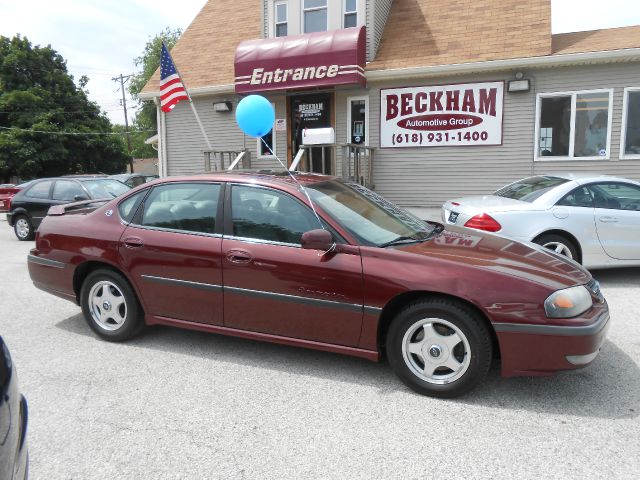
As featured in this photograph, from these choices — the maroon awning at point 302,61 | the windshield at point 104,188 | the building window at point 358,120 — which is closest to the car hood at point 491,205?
the maroon awning at point 302,61

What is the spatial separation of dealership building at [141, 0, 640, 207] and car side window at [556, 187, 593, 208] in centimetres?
500

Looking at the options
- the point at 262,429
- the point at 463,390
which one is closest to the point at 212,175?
the point at 262,429

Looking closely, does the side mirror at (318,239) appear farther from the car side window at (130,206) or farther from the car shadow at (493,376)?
the car side window at (130,206)

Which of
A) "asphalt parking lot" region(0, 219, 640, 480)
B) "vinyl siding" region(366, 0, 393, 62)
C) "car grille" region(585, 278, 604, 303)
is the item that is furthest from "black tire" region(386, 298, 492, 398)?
"vinyl siding" region(366, 0, 393, 62)

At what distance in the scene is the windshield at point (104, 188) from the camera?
35.9 feet

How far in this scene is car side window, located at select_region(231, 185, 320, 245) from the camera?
382 cm

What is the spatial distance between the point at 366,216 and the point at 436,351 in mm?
1245

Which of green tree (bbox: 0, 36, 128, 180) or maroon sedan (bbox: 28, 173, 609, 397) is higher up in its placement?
green tree (bbox: 0, 36, 128, 180)

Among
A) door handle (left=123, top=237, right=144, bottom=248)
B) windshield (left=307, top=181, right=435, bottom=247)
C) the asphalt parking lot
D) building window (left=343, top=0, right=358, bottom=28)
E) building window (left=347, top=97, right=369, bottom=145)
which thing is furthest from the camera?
building window (left=343, top=0, right=358, bottom=28)

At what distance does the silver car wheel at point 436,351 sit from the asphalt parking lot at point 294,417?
0.18 m

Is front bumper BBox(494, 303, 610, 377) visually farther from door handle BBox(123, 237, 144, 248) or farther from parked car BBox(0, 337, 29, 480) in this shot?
door handle BBox(123, 237, 144, 248)

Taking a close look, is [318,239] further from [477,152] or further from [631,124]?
[631,124]

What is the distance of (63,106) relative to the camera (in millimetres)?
34438

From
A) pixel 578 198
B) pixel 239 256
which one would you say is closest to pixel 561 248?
pixel 578 198
